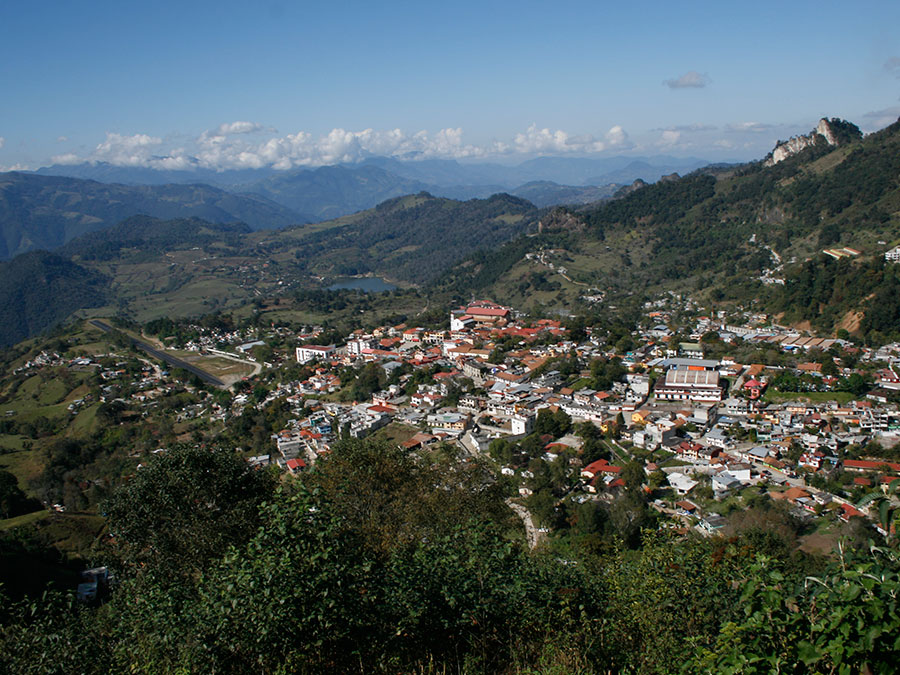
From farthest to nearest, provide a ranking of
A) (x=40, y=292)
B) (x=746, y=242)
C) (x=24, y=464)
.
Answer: (x=40, y=292) < (x=746, y=242) < (x=24, y=464)

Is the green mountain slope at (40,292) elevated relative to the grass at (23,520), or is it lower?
lower

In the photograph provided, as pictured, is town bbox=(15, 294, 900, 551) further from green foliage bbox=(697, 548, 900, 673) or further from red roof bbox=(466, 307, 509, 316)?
green foliage bbox=(697, 548, 900, 673)

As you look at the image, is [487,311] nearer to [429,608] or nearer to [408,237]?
[429,608]

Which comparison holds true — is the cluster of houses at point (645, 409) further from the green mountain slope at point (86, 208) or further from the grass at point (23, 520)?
the green mountain slope at point (86, 208)

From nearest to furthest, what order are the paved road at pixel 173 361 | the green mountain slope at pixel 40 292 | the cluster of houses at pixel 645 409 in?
the cluster of houses at pixel 645 409, the paved road at pixel 173 361, the green mountain slope at pixel 40 292

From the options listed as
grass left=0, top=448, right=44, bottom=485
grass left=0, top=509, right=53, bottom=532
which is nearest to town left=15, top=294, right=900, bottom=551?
grass left=0, top=509, right=53, bottom=532

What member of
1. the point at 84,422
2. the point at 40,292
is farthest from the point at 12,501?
the point at 40,292

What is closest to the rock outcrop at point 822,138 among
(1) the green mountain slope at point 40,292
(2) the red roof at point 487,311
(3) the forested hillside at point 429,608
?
(2) the red roof at point 487,311
